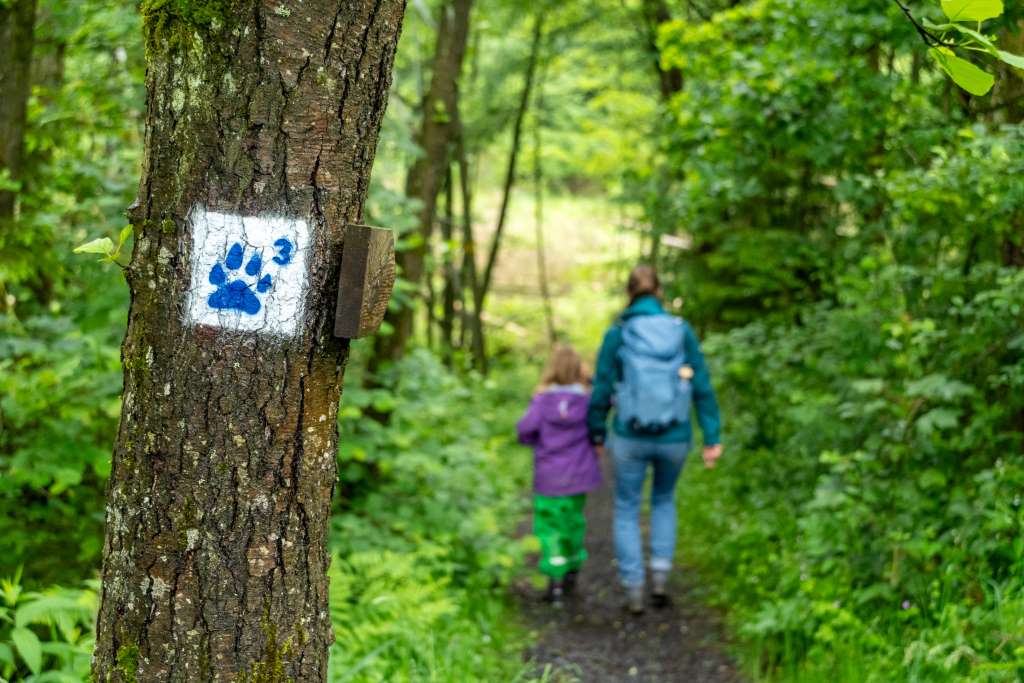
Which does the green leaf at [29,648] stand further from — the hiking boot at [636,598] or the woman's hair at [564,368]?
the woman's hair at [564,368]

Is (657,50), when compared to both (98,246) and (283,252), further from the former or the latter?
(98,246)

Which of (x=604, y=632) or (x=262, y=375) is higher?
(x=262, y=375)

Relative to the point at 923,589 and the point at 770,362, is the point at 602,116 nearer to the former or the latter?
the point at 770,362

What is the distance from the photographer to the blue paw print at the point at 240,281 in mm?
1790

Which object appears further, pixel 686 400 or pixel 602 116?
pixel 602 116

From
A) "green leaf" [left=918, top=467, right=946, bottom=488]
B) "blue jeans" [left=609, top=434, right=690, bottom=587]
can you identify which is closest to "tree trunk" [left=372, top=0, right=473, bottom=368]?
"blue jeans" [left=609, top=434, right=690, bottom=587]

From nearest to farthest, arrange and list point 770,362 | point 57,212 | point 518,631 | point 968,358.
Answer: point 968,358 < point 57,212 < point 518,631 < point 770,362

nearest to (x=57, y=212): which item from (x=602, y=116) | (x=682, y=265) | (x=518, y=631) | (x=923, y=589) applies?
(x=518, y=631)

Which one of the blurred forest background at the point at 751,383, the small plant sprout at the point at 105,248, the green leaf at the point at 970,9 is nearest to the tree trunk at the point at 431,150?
the blurred forest background at the point at 751,383

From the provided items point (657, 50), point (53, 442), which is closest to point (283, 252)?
point (53, 442)

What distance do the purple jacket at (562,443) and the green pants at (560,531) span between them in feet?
0.31

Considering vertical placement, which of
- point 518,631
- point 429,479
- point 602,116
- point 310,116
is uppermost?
point 602,116

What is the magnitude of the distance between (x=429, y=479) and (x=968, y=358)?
123 inches

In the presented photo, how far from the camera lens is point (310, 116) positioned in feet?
5.84
